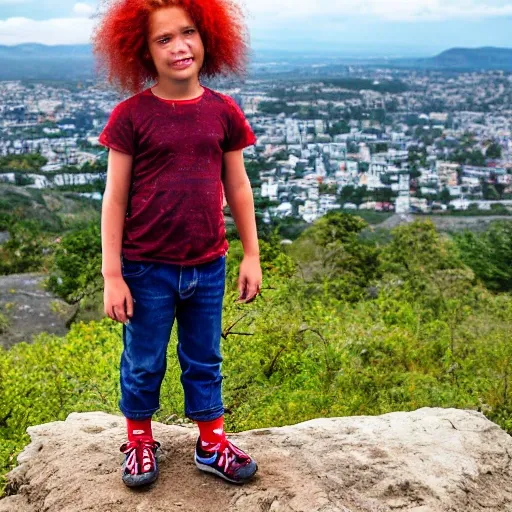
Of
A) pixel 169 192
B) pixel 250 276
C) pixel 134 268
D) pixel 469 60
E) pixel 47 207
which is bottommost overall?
pixel 47 207

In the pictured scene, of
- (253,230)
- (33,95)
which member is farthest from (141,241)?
(33,95)

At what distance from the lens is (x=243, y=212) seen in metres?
2.97

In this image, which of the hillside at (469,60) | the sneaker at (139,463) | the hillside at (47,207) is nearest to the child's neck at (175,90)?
the sneaker at (139,463)

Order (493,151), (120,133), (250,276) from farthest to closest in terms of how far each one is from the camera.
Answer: (493,151)
(250,276)
(120,133)

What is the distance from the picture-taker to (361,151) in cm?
3441

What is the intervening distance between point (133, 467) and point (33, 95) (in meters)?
45.9

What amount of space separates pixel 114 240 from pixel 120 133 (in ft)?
1.21

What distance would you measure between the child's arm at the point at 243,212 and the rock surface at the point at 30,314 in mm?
6890

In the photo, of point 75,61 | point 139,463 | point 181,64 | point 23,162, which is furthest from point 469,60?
point 139,463

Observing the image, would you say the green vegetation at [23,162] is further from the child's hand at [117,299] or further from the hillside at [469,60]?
the hillside at [469,60]

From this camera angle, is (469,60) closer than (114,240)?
No

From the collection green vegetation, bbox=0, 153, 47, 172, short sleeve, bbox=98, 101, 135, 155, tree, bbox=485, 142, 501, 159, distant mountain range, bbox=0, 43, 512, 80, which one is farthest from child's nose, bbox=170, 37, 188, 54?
distant mountain range, bbox=0, 43, 512, 80

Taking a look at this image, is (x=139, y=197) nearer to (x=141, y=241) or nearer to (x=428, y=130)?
(x=141, y=241)

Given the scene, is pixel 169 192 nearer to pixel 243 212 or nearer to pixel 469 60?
pixel 243 212
